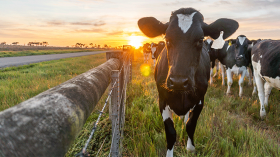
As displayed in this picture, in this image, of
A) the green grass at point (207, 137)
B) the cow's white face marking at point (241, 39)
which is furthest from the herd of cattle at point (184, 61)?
the cow's white face marking at point (241, 39)

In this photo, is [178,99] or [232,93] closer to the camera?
[178,99]

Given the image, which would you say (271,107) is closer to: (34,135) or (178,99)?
(178,99)

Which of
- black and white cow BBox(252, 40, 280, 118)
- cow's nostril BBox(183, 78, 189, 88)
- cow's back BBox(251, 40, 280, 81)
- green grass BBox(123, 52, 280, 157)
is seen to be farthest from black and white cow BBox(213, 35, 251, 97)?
cow's nostril BBox(183, 78, 189, 88)

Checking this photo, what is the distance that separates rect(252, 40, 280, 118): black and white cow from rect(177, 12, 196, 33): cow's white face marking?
3.28 m

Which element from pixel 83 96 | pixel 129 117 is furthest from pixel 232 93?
pixel 83 96

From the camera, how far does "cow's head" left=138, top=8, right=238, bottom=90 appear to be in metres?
1.76

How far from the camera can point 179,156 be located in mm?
2518

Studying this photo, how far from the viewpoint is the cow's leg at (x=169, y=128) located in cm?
239

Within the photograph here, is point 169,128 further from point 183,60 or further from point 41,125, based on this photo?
point 41,125

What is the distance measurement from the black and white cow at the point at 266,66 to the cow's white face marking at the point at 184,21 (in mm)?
3280

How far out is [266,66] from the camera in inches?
167

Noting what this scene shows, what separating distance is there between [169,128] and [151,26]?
63.0 inches

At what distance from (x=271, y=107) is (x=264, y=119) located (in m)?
0.74

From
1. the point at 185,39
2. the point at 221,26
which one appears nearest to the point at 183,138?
the point at 185,39
